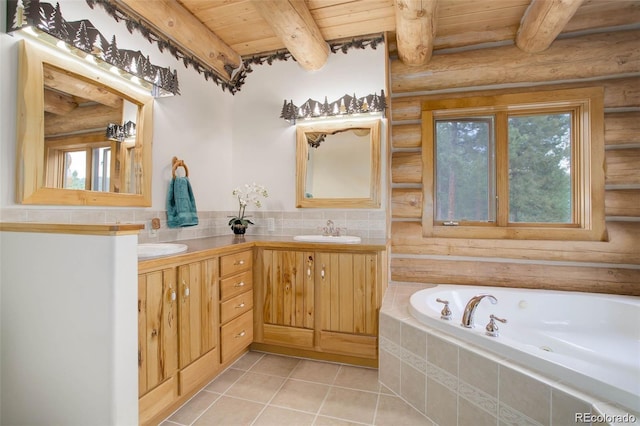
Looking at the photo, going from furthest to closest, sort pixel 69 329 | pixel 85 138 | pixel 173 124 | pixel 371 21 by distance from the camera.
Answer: pixel 371 21
pixel 173 124
pixel 85 138
pixel 69 329

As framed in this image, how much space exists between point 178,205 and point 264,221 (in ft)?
2.96

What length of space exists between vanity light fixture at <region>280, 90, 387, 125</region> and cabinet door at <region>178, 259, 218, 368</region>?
1.64m

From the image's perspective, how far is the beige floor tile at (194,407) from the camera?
1709 mm

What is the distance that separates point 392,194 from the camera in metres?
2.95

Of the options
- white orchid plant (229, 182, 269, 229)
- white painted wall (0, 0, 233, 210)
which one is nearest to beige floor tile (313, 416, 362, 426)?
white orchid plant (229, 182, 269, 229)

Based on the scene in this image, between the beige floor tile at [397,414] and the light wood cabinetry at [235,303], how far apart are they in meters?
1.10

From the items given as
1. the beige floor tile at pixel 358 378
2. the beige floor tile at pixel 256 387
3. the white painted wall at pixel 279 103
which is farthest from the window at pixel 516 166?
the beige floor tile at pixel 256 387

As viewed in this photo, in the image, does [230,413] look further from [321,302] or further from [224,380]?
[321,302]

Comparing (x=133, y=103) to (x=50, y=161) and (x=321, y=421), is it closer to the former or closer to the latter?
(x=50, y=161)

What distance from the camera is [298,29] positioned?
7.50 ft

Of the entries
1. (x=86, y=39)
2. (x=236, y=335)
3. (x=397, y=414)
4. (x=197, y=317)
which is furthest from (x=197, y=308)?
(x=86, y=39)

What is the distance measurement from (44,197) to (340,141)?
2.19 meters

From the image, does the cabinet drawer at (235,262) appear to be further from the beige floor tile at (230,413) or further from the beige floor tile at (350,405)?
the beige floor tile at (350,405)

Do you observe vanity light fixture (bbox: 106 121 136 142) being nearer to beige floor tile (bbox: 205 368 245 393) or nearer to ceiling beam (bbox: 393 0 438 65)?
beige floor tile (bbox: 205 368 245 393)
